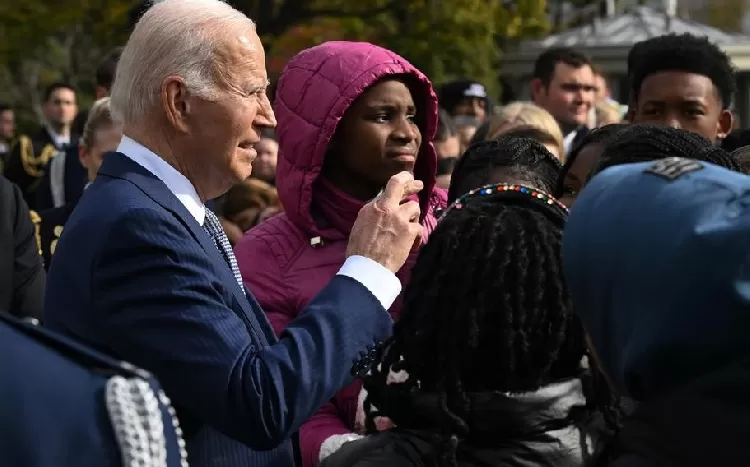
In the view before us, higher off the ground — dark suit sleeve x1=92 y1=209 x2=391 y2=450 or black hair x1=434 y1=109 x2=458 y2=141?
dark suit sleeve x1=92 y1=209 x2=391 y2=450

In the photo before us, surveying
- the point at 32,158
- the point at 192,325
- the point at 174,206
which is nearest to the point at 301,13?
the point at 32,158

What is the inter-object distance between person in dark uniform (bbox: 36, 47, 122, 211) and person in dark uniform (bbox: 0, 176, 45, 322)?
74.0 inches

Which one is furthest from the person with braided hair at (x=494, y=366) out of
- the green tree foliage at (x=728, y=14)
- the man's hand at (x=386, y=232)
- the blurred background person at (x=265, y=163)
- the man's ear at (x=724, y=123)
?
the green tree foliage at (x=728, y=14)

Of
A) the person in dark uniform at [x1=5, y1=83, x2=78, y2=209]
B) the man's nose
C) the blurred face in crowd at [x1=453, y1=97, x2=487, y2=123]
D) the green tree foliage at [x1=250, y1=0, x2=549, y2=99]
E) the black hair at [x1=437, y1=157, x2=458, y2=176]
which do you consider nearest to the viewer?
the man's nose

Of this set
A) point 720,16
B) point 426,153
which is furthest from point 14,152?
point 720,16

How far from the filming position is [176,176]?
2.81 m

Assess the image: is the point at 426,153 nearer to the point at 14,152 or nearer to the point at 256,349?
the point at 256,349

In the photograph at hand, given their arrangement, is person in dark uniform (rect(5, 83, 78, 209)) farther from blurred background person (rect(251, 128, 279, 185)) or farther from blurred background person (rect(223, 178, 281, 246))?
blurred background person (rect(223, 178, 281, 246))

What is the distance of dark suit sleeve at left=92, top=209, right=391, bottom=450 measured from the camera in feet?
8.23

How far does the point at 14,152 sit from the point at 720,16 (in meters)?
40.9

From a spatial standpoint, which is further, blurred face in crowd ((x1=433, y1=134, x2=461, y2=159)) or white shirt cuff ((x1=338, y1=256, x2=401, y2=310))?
blurred face in crowd ((x1=433, y1=134, x2=461, y2=159))

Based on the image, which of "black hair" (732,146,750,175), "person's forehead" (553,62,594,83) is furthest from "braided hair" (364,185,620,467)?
"person's forehead" (553,62,594,83)

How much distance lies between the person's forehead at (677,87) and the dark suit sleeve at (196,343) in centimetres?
270

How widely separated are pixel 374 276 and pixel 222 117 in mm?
477
